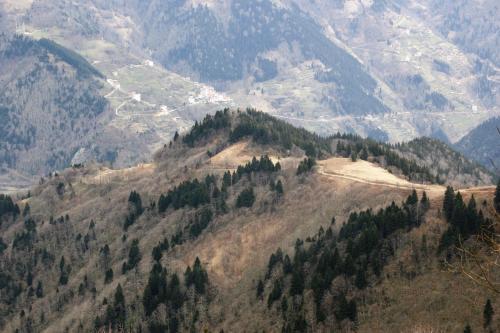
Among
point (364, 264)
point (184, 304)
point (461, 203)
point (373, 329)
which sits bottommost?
point (184, 304)

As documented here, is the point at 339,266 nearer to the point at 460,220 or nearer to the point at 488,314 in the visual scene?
the point at 460,220

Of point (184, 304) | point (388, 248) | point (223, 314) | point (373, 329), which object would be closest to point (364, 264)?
point (388, 248)

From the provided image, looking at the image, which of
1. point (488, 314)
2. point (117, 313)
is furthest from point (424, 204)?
point (117, 313)

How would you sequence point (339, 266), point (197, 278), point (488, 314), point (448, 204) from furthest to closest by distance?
point (197, 278) → point (448, 204) → point (339, 266) → point (488, 314)

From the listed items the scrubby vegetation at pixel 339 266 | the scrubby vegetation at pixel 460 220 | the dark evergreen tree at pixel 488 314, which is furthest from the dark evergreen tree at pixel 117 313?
the dark evergreen tree at pixel 488 314

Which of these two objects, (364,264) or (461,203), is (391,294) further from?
(461,203)

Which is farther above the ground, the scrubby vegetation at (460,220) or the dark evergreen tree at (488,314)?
the scrubby vegetation at (460,220)

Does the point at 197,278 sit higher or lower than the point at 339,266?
lower

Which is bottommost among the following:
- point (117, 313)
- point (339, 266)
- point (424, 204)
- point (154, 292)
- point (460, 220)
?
point (117, 313)

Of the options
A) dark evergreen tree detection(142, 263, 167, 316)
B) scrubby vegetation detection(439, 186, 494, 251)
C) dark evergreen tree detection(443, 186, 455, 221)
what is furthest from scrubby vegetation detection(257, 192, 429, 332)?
dark evergreen tree detection(142, 263, 167, 316)

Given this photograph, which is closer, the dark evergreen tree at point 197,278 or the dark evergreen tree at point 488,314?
the dark evergreen tree at point 488,314

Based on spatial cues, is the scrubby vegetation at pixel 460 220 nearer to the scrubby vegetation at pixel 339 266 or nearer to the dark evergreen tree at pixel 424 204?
the dark evergreen tree at pixel 424 204
